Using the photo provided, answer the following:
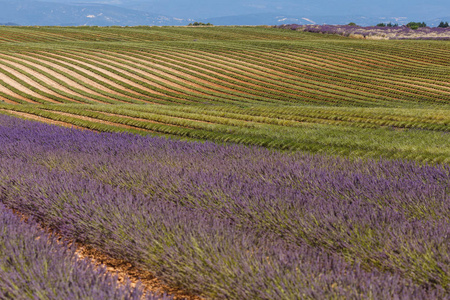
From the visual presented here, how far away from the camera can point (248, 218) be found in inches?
235

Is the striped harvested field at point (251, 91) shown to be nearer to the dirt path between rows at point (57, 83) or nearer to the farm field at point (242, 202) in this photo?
the dirt path between rows at point (57, 83)

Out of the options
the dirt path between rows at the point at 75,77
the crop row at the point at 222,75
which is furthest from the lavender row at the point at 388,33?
the dirt path between rows at the point at 75,77

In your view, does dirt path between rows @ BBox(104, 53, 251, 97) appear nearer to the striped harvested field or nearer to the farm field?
the striped harvested field

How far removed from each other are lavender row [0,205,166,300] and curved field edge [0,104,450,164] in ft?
23.4

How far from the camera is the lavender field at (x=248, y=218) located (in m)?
4.07

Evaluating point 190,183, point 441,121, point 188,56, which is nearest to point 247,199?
point 190,183

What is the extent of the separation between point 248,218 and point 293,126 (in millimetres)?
11942

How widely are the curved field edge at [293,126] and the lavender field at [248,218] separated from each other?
9.98ft

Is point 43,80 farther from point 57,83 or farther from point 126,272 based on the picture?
point 126,272

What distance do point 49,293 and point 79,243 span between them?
8.03 ft

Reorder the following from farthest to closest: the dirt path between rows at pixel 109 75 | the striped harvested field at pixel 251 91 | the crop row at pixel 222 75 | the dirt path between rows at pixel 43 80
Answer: the dirt path between rows at pixel 109 75 → the dirt path between rows at pixel 43 80 → the crop row at pixel 222 75 → the striped harvested field at pixel 251 91

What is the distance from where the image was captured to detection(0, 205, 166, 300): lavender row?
3.77 meters

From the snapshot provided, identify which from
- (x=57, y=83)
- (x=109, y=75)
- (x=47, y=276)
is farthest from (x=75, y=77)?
(x=47, y=276)

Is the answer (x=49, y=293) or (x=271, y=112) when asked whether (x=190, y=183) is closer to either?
(x=49, y=293)
